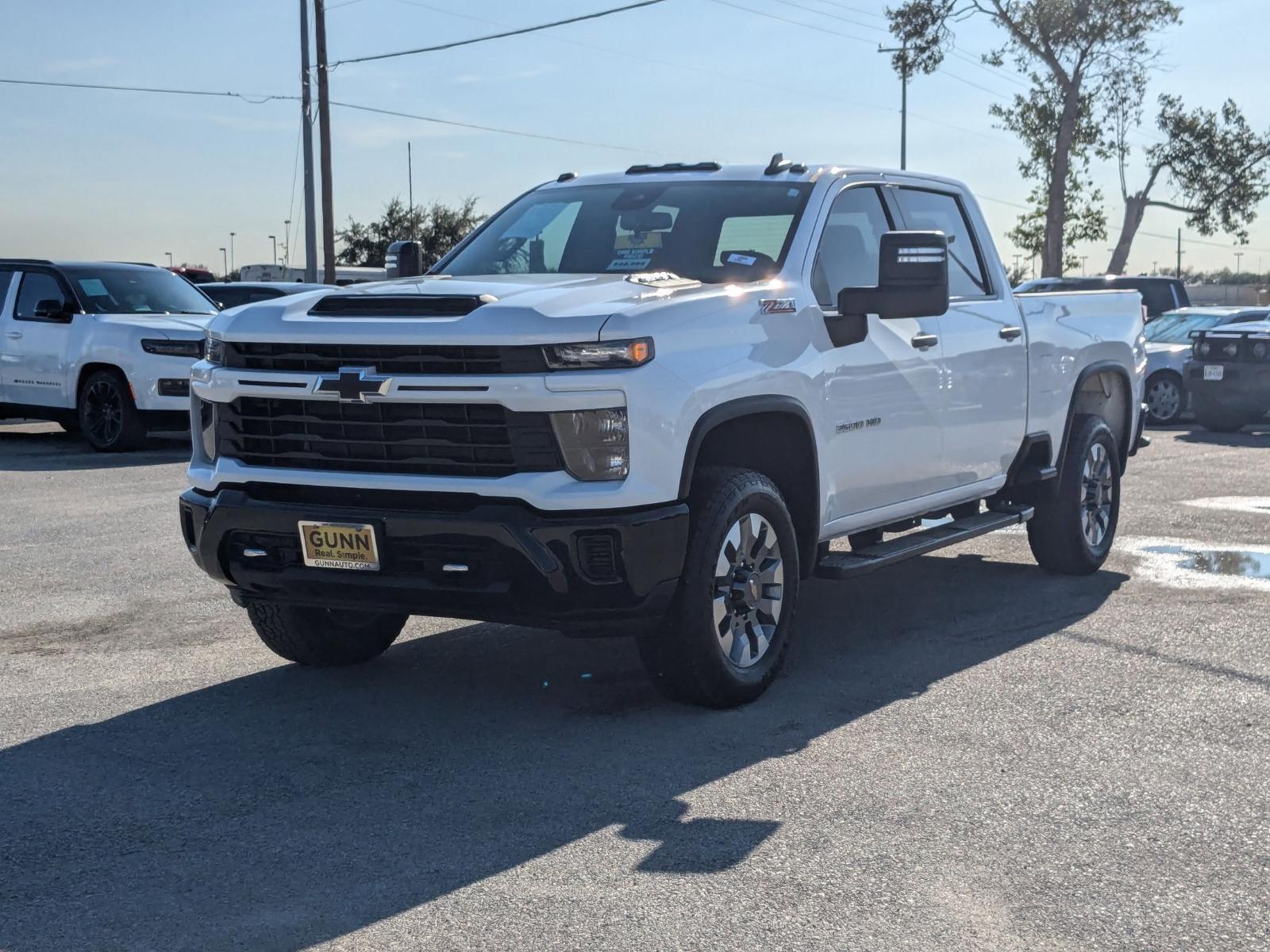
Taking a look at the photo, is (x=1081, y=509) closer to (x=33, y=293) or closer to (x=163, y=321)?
(x=163, y=321)

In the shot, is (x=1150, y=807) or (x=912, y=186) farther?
(x=912, y=186)

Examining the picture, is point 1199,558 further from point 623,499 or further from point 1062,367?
point 623,499

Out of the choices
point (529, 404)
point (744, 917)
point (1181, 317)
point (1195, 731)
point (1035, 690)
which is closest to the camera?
point (744, 917)

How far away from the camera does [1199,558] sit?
9172 millimetres

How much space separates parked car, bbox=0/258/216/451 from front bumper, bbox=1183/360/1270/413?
11315mm

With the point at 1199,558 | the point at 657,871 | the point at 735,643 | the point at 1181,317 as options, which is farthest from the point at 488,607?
the point at 1181,317

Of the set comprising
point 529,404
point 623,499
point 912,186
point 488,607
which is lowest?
point 488,607

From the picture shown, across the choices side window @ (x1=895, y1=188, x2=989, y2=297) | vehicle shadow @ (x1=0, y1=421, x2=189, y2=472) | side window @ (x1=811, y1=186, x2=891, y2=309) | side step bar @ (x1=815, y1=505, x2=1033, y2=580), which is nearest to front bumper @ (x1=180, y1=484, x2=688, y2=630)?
side step bar @ (x1=815, y1=505, x2=1033, y2=580)

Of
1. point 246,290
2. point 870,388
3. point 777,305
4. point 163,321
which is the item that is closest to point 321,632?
point 777,305

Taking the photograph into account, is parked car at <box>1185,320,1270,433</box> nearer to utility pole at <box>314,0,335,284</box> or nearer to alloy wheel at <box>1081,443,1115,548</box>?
alloy wheel at <box>1081,443,1115,548</box>

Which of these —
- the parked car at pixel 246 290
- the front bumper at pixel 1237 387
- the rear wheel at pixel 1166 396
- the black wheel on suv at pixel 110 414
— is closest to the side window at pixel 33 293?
the black wheel on suv at pixel 110 414

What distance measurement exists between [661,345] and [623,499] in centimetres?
55

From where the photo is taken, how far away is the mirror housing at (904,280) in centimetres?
612

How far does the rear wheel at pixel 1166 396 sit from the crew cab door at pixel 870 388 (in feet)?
45.9
